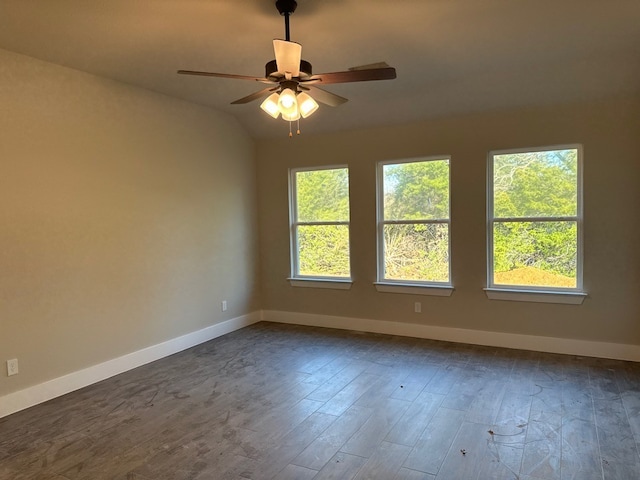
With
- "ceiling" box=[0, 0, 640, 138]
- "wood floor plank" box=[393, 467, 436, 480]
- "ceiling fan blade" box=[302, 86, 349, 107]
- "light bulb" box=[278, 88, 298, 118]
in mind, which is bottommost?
"wood floor plank" box=[393, 467, 436, 480]

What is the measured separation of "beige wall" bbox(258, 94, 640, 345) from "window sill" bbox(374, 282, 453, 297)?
0.07m

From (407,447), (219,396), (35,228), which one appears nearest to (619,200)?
(407,447)

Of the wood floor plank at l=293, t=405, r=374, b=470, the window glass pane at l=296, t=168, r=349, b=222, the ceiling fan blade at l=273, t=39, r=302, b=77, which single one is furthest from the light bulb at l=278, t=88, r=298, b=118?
the window glass pane at l=296, t=168, r=349, b=222

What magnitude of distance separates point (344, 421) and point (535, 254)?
273 cm

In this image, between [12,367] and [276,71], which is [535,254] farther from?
[12,367]

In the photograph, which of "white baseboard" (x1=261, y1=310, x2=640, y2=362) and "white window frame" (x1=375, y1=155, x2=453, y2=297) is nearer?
"white baseboard" (x1=261, y1=310, x2=640, y2=362)

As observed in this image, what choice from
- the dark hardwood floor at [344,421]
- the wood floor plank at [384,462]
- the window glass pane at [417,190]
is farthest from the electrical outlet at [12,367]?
the window glass pane at [417,190]

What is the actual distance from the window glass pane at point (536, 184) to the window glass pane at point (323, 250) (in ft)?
6.09

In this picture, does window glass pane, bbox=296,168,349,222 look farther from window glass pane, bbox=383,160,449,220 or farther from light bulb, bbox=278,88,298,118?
light bulb, bbox=278,88,298,118

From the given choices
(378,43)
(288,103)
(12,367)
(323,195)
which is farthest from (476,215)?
(12,367)

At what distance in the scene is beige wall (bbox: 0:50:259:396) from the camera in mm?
3334

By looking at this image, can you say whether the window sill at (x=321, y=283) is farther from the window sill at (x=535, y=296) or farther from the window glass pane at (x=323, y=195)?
the window sill at (x=535, y=296)

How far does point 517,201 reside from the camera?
4.46 meters

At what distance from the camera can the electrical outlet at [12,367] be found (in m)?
3.26
